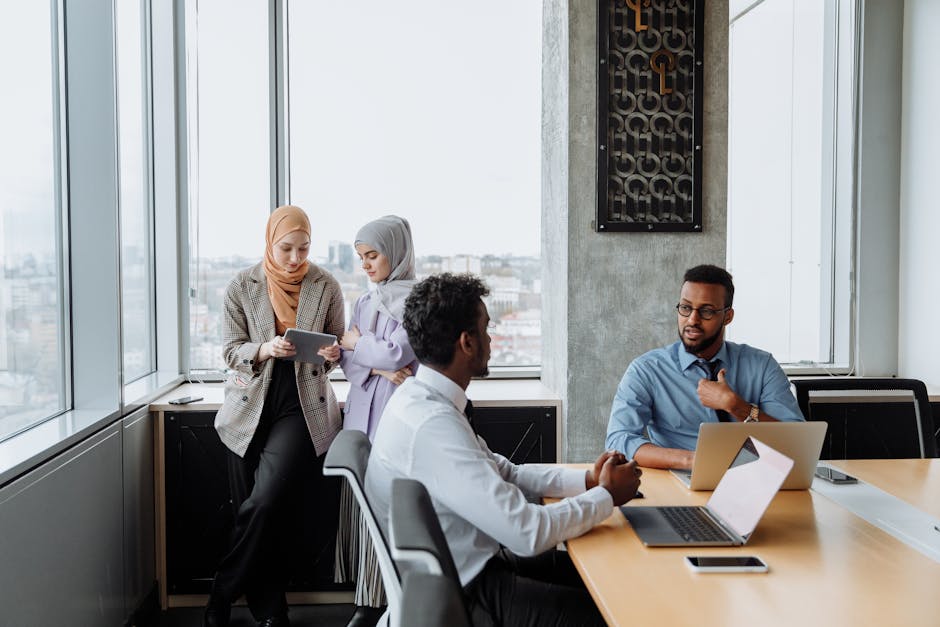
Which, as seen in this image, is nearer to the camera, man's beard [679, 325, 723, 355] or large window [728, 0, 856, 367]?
man's beard [679, 325, 723, 355]

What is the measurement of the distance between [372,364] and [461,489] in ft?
4.28

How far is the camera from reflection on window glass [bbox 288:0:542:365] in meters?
3.88

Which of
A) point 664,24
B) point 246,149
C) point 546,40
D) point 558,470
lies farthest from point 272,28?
point 558,470

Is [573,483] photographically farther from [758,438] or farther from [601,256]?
[601,256]

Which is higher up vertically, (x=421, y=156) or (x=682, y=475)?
(x=421, y=156)

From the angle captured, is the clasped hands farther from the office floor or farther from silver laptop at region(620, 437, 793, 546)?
the office floor

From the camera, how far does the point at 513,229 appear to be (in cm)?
401

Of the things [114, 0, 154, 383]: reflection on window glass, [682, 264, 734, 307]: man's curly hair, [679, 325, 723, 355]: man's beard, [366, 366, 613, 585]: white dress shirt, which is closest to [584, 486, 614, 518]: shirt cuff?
[366, 366, 613, 585]: white dress shirt

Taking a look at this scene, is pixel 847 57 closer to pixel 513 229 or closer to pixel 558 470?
pixel 513 229

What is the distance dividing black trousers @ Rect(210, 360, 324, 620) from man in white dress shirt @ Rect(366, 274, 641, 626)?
1.16 m

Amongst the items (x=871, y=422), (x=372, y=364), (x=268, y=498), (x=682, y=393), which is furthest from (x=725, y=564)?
(x=871, y=422)

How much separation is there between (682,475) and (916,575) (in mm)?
752

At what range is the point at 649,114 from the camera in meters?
3.38

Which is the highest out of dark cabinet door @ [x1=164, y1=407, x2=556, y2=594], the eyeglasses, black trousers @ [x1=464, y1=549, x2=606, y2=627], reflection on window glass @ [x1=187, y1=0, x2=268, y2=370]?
reflection on window glass @ [x1=187, y1=0, x2=268, y2=370]
